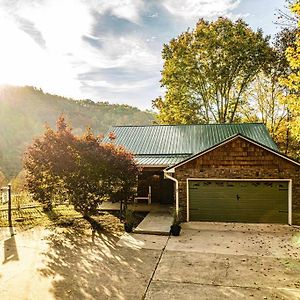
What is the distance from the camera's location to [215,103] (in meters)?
30.6

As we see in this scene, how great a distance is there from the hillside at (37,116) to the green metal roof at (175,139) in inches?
1069

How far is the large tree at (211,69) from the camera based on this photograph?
88.2ft

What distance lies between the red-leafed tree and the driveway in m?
1.75

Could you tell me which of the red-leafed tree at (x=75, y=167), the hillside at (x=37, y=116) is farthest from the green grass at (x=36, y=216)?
the hillside at (x=37, y=116)

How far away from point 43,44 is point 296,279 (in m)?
13.0

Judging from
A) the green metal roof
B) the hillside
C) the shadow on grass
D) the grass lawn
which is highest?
the hillside

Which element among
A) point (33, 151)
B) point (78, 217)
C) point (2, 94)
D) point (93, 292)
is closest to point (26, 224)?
point (78, 217)

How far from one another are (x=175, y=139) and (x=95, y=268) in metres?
11.4

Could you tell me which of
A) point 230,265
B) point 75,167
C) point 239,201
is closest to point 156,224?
point 239,201

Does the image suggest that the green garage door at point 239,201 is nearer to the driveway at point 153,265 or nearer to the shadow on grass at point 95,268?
the driveway at point 153,265

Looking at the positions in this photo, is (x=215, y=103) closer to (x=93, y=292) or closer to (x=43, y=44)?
(x=43, y=44)

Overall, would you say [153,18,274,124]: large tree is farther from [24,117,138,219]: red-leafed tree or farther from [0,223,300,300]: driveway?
[0,223,300,300]: driveway

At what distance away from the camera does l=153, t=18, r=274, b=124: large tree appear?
1059 inches

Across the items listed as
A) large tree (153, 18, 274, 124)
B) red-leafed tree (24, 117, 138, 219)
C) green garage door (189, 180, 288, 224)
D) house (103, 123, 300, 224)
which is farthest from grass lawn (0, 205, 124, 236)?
large tree (153, 18, 274, 124)
